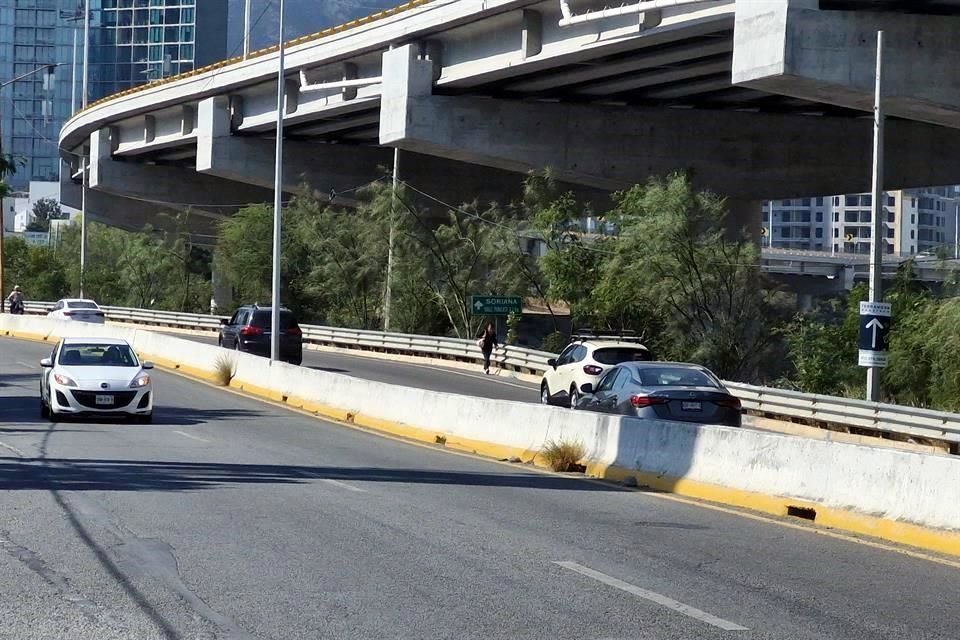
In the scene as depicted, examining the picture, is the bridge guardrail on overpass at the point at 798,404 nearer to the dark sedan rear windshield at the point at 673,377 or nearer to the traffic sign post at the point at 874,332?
the traffic sign post at the point at 874,332

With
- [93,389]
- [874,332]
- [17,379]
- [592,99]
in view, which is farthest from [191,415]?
[592,99]

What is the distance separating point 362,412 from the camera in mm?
27734

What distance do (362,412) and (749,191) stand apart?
2476 cm

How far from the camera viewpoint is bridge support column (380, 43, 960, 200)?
46406 mm

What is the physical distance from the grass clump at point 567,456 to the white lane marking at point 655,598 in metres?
8.46

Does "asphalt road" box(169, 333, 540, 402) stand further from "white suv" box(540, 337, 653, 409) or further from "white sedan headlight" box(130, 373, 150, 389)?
"white sedan headlight" box(130, 373, 150, 389)

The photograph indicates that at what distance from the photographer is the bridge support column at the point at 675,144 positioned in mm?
46406

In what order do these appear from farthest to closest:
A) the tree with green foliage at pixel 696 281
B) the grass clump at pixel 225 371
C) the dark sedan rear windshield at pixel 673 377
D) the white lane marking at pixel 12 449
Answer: the tree with green foliage at pixel 696 281
the grass clump at pixel 225 371
the dark sedan rear windshield at pixel 673 377
the white lane marking at pixel 12 449

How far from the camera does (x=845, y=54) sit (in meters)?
30.2

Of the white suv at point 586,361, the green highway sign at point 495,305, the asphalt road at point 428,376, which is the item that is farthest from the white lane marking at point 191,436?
the green highway sign at point 495,305

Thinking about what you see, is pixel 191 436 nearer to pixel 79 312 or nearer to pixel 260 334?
pixel 260 334

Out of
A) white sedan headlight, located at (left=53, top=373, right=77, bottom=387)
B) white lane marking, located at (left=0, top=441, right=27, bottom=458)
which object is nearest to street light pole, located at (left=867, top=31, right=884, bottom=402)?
white sedan headlight, located at (left=53, top=373, right=77, bottom=387)

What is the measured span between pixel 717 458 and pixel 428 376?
28.9 metres

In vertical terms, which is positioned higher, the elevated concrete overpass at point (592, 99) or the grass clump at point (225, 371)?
the elevated concrete overpass at point (592, 99)
